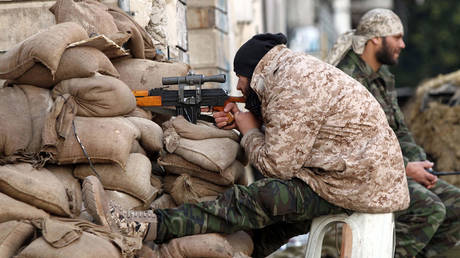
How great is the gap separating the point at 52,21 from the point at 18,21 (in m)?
0.26

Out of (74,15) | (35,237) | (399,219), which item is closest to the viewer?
(35,237)

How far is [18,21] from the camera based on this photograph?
669 centimetres

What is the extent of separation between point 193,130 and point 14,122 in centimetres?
104

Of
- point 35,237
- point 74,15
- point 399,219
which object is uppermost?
point 74,15

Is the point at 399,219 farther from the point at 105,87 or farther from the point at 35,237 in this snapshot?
the point at 35,237

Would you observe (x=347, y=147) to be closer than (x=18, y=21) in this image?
Yes

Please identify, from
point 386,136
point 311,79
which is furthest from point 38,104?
point 386,136

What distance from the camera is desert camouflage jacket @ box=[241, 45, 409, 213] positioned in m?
4.98

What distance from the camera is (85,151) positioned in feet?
15.9

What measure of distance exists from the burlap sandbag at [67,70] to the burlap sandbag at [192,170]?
0.67 m

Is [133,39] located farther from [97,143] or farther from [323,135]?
[323,135]

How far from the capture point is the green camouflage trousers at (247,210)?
499 centimetres

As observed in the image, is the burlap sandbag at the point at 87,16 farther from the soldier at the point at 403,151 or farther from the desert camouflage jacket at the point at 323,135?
the soldier at the point at 403,151

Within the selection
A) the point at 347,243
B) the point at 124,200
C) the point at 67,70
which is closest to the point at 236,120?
the point at 124,200
